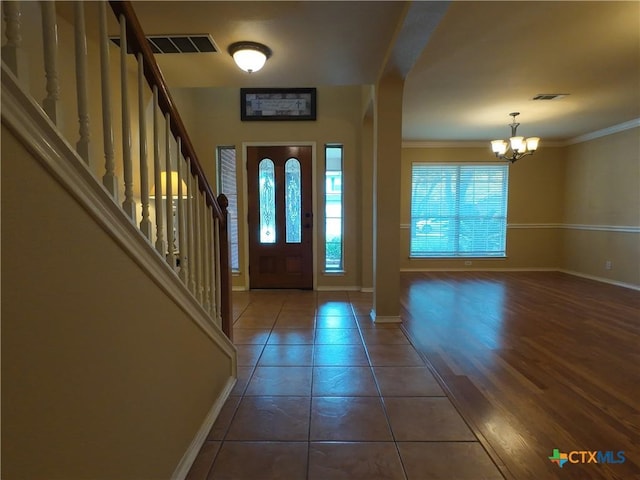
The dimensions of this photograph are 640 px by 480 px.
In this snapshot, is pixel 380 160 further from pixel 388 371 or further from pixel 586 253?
pixel 586 253

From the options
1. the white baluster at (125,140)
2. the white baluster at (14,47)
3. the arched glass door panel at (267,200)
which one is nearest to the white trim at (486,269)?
the arched glass door panel at (267,200)

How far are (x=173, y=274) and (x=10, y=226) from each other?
0.67 m

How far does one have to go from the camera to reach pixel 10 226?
1.95 ft

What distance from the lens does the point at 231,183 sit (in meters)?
4.76

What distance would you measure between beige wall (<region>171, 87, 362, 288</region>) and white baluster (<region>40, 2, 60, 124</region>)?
3.89m

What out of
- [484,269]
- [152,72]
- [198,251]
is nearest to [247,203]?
[198,251]

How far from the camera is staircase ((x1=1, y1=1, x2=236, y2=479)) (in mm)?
612

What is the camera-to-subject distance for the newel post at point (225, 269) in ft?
6.50

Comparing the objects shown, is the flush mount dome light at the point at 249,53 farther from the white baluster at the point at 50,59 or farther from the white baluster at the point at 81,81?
the white baluster at the point at 50,59

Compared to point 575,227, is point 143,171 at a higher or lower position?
higher

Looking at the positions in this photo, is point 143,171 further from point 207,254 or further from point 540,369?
point 540,369

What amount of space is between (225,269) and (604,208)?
6.14 meters

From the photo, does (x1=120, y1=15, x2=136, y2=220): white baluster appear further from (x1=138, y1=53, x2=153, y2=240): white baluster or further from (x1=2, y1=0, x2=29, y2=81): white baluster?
(x1=2, y1=0, x2=29, y2=81): white baluster

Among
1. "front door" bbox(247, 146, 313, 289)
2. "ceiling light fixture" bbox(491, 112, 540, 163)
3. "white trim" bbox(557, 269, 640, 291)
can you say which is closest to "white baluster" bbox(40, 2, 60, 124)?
"front door" bbox(247, 146, 313, 289)
